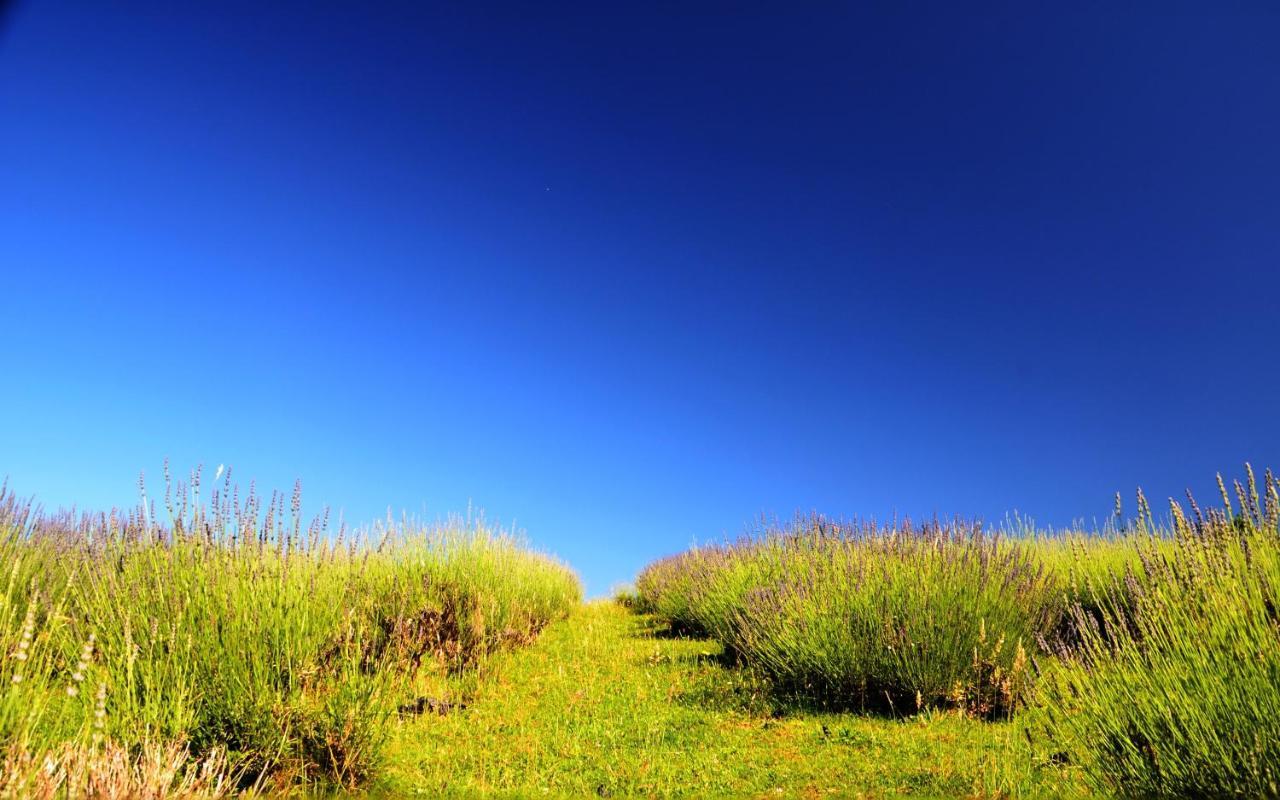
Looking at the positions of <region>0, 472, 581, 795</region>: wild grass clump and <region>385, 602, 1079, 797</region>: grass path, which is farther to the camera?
<region>385, 602, 1079, 797</region>: grass path

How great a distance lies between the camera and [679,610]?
12758 mm

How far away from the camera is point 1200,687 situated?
3600 mm

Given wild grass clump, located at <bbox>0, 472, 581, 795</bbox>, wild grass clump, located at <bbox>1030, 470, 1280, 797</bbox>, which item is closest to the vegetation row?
wild grass clump, located at <bbox>1030, 470, 1280, 797</bbox>

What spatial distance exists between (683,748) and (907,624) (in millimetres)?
2477

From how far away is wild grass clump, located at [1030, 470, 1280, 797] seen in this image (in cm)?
337

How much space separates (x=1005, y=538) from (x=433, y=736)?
923 cm

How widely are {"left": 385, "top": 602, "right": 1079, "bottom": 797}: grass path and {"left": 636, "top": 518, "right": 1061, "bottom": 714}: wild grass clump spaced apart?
40 cm

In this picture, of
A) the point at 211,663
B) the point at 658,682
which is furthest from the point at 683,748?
the point at 211,663

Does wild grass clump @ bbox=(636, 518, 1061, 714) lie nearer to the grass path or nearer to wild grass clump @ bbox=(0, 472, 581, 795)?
the grass path

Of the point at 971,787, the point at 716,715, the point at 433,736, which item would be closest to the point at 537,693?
the point at 433,736

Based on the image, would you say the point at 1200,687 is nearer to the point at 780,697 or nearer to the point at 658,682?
the point at 780,697

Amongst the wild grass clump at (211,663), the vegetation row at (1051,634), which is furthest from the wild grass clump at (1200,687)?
the wild grass clump at (211,663)

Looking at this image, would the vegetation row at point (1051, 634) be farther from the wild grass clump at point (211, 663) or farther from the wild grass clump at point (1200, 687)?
the wild grass clump at point (211, 663)

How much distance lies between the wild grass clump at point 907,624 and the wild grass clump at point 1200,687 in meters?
1.64
